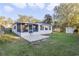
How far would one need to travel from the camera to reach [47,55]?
2348 millimetres

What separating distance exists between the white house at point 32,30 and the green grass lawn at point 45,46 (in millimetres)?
55

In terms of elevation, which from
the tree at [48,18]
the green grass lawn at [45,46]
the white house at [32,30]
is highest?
the tree at [48,18]

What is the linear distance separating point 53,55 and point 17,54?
0.36m

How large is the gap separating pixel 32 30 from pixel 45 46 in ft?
0.69

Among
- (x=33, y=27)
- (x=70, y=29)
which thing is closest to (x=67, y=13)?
(x=70, y=29)

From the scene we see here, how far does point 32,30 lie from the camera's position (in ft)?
7.82

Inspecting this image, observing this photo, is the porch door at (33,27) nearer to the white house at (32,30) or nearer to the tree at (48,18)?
the white house at (32,30)

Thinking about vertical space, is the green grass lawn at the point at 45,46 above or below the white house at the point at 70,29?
below

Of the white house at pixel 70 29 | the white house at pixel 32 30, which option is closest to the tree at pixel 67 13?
the white house at pixel 70 29

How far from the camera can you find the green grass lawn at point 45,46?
2349 mm

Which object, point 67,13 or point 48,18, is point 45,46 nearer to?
point 48,18

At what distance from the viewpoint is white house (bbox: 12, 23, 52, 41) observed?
2373mm

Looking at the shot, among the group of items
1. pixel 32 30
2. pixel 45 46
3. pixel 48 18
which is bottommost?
pixel 45 46

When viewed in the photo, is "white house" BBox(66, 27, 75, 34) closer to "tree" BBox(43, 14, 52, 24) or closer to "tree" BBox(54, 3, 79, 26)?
"tree" BBox(54, 3, 79, 26)
